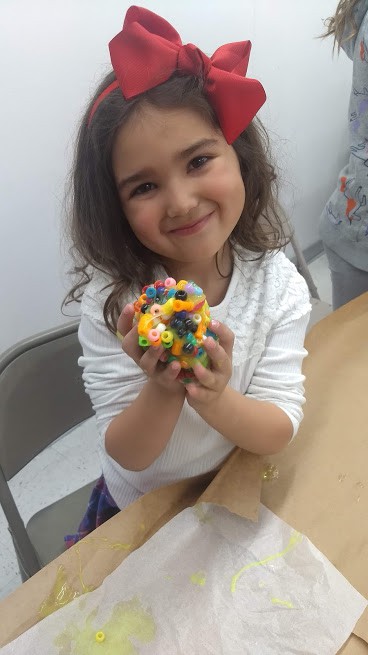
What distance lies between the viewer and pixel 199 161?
563 mm

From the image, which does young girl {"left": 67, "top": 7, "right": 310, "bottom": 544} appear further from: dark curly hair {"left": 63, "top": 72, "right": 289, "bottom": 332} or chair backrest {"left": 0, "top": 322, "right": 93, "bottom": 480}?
chair backrest {"left": 0, "top": 322, "right": 93, "bottom": 480}

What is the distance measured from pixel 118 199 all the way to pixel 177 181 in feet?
0.34

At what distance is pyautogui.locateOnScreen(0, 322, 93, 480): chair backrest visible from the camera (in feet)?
2.35

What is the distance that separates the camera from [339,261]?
1108 mm

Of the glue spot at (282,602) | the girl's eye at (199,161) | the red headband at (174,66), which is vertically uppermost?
the red headband at (174,66)

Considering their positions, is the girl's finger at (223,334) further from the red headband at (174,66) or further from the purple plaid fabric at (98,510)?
the purple plaid fabric at (98,510)

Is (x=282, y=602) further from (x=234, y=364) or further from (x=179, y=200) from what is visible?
(x=179, y=200)

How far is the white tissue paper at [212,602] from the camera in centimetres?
46

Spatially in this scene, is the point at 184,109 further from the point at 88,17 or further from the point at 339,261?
the point at 88,17

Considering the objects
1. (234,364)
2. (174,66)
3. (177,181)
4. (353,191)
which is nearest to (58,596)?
(234,364)

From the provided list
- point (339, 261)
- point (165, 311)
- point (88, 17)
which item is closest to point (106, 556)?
point (165, 311)

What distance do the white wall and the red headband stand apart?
1.99 ft

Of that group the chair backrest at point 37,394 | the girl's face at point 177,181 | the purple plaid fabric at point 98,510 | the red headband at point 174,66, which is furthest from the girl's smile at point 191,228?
the purple plaid fabric at point 98,510

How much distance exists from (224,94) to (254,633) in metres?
0.55
